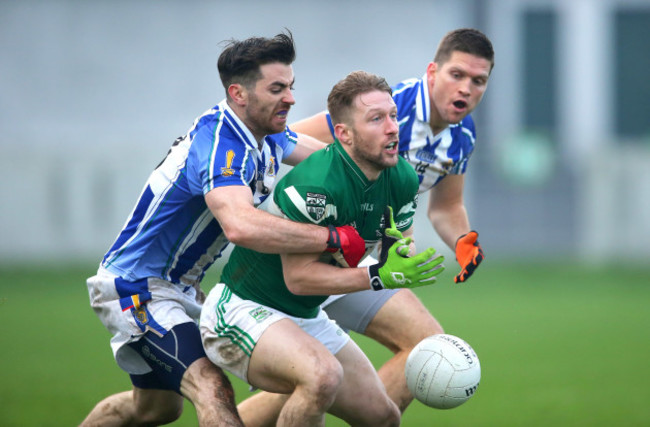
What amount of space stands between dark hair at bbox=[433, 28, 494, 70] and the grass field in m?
2.74

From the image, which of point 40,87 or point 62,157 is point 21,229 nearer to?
point 62,157

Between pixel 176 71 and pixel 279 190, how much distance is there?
1611cm

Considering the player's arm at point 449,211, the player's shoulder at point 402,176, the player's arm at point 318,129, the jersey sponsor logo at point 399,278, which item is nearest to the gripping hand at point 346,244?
the jersey sponsor logo at point 399,278

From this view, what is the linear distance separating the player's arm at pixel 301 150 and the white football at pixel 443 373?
138cm

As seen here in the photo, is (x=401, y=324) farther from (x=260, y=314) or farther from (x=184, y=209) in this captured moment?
(x=184, y=209)

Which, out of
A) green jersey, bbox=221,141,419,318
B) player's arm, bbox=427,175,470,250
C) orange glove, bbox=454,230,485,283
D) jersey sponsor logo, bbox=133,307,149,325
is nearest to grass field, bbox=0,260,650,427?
player's arm, bbox=427,175,470,250

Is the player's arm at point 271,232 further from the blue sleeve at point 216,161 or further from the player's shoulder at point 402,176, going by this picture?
the player's shoulder at point 402,176

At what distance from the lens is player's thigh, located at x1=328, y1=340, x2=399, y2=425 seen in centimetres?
572

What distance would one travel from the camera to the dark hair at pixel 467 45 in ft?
22.2

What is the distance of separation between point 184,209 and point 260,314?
0.79 meters

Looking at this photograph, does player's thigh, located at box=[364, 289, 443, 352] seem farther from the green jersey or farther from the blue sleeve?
Answer: the blue sleeve

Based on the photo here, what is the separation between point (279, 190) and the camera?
5.48 metres

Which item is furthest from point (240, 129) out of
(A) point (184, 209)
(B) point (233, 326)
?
(B) point (233, 326)

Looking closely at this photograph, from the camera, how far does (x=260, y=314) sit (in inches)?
216
